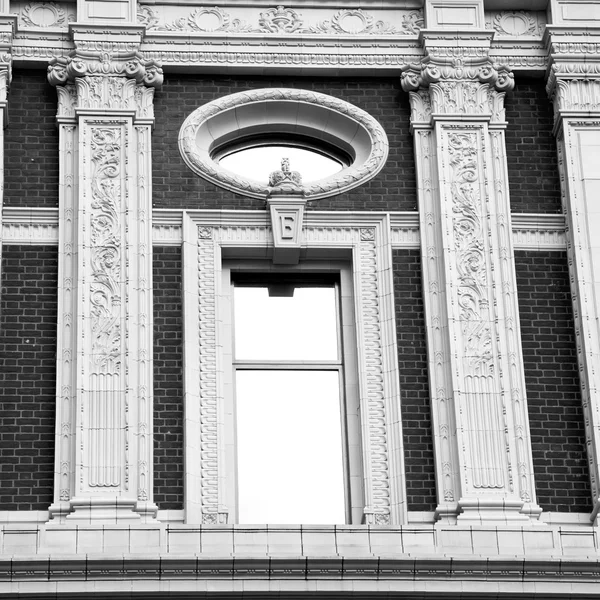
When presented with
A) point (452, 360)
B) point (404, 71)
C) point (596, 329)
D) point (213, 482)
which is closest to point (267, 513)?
point (213, 482)

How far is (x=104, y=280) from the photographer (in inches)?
946

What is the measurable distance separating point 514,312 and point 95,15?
6.28 meters

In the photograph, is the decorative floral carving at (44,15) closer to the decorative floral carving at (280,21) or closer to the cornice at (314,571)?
the decorative floral carving at (280,21)

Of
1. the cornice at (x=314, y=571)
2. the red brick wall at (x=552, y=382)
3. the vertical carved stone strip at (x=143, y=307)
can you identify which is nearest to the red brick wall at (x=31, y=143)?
the vertical carved stone strip at (x=143, y=307)

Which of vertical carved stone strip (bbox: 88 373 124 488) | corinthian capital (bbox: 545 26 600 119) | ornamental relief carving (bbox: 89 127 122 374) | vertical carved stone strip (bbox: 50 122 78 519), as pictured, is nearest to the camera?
vertical carved stone strip (bbox: 88 373 124 488)

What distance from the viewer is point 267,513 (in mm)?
23484

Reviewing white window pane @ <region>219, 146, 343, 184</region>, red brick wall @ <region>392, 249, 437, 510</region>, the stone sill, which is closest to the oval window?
white window pane @ <region>219, 146, 343, 184</region>

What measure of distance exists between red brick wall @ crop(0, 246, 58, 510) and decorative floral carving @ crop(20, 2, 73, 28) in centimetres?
312

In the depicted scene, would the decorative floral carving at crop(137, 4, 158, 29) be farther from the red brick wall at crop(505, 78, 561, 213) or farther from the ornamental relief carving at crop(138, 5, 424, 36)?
the red brick wall at crop(505, 78, 561, 213)

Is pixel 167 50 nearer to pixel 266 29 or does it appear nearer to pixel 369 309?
pixel 266 29

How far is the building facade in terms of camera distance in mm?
22188

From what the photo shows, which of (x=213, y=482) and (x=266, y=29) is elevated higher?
(x=266, y=29)

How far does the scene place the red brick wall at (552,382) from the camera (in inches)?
926

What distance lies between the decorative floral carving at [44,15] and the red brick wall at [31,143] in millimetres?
643
